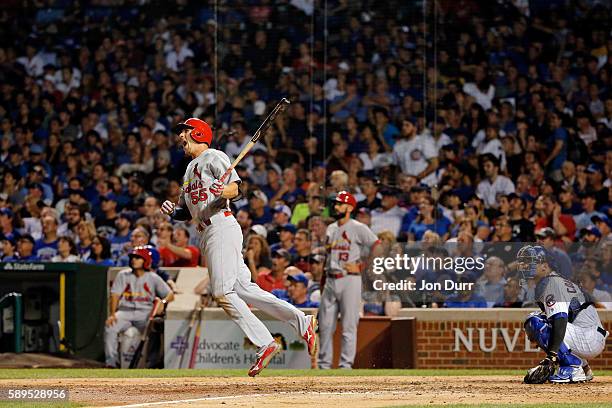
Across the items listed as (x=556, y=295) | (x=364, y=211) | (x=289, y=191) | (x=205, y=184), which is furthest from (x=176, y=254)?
(x=556, y=295)

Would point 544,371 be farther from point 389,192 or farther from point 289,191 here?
point 289,191

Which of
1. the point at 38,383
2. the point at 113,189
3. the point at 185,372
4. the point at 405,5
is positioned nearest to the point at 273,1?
the point at 405,5

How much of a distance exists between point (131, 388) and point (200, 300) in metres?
5.27

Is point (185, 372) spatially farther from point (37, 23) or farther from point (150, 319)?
point (37, 23)

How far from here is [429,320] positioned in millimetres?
13766

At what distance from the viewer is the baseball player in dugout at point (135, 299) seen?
14.6 metres

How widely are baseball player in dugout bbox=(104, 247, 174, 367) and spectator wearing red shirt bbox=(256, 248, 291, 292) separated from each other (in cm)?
114

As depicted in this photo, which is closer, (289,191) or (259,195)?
(259,195)

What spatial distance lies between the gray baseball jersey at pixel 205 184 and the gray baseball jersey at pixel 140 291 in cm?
508

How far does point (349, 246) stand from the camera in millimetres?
13812

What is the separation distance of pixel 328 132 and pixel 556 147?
3391 millimetres

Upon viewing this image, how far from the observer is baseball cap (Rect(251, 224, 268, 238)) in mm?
16208

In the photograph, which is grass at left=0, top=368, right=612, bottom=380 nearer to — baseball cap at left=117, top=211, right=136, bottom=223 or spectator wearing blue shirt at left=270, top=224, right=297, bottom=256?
spectator wearing blue shirt at left=270, top=224, right=297, bottom=256

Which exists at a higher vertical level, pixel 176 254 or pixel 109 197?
pixel 109 197
